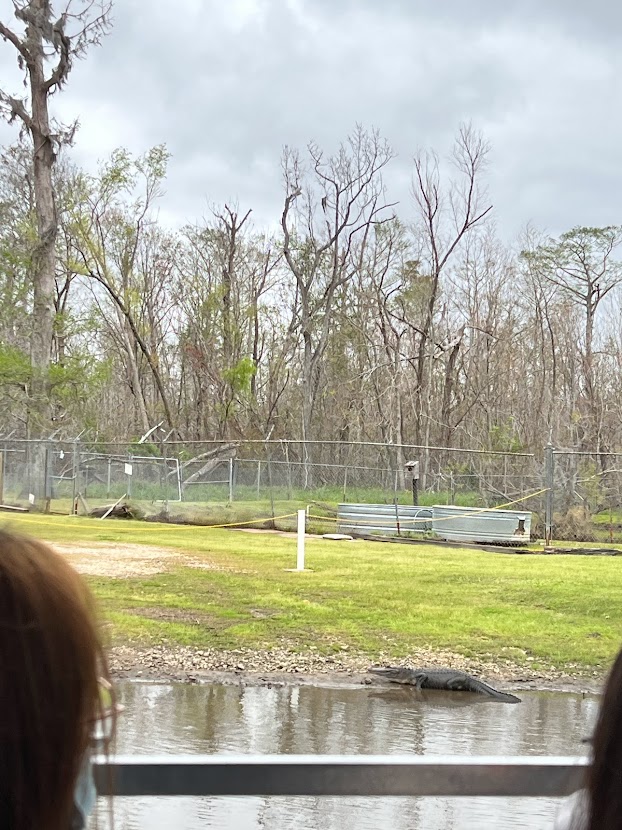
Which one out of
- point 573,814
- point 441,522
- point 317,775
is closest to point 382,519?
point 441,522

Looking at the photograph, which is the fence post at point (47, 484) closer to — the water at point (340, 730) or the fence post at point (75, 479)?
the fence post at point (75, 479)

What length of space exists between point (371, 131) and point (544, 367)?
28.3 feet

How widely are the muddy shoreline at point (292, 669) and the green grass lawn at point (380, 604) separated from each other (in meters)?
0.20

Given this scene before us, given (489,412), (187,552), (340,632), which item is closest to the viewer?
(340,632)

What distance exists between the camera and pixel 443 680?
20.3 ft

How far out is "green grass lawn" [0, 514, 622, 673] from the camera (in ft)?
24.0

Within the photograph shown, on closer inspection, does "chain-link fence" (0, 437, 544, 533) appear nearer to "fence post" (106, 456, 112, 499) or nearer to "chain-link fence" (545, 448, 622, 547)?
"fence post" (106, 456, 112, 499)

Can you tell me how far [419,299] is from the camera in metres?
27.5

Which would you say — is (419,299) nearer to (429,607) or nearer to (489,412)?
(489,412)

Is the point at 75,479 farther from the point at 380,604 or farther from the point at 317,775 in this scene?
the point at 317,775

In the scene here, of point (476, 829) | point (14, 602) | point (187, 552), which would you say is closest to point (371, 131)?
point (187, 552)

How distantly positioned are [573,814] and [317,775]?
49cm

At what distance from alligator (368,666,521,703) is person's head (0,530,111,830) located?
5570 mm

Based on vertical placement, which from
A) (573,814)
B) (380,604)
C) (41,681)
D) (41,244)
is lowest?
(380,604)
